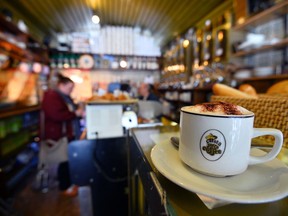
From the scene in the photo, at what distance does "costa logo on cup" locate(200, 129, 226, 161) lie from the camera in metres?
0.27

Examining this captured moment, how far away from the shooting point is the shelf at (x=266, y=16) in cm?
156

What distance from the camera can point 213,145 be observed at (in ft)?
0.90

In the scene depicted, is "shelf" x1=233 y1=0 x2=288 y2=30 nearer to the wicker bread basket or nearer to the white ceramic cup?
the wicker bread basket

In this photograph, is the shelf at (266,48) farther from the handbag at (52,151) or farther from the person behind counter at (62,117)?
the handbag at (52,151)

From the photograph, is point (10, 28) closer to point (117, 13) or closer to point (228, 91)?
point (117, 13)

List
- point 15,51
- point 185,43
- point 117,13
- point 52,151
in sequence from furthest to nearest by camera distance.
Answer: point 185,43
point 117,13
point 15,51
point 52,151

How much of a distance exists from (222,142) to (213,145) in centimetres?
1

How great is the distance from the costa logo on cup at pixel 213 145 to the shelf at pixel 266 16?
6.29 ft

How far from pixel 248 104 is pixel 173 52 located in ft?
11.8

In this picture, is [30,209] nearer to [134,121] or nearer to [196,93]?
[134,121]

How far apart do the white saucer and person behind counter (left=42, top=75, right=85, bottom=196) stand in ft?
5.53

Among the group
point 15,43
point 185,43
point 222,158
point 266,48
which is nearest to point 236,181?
point 222,158

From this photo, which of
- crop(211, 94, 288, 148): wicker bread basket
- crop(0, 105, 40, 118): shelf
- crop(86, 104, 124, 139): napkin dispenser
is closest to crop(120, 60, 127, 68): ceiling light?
crop(0, 105, 40, 118): shelf

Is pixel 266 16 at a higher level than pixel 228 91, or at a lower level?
higher
